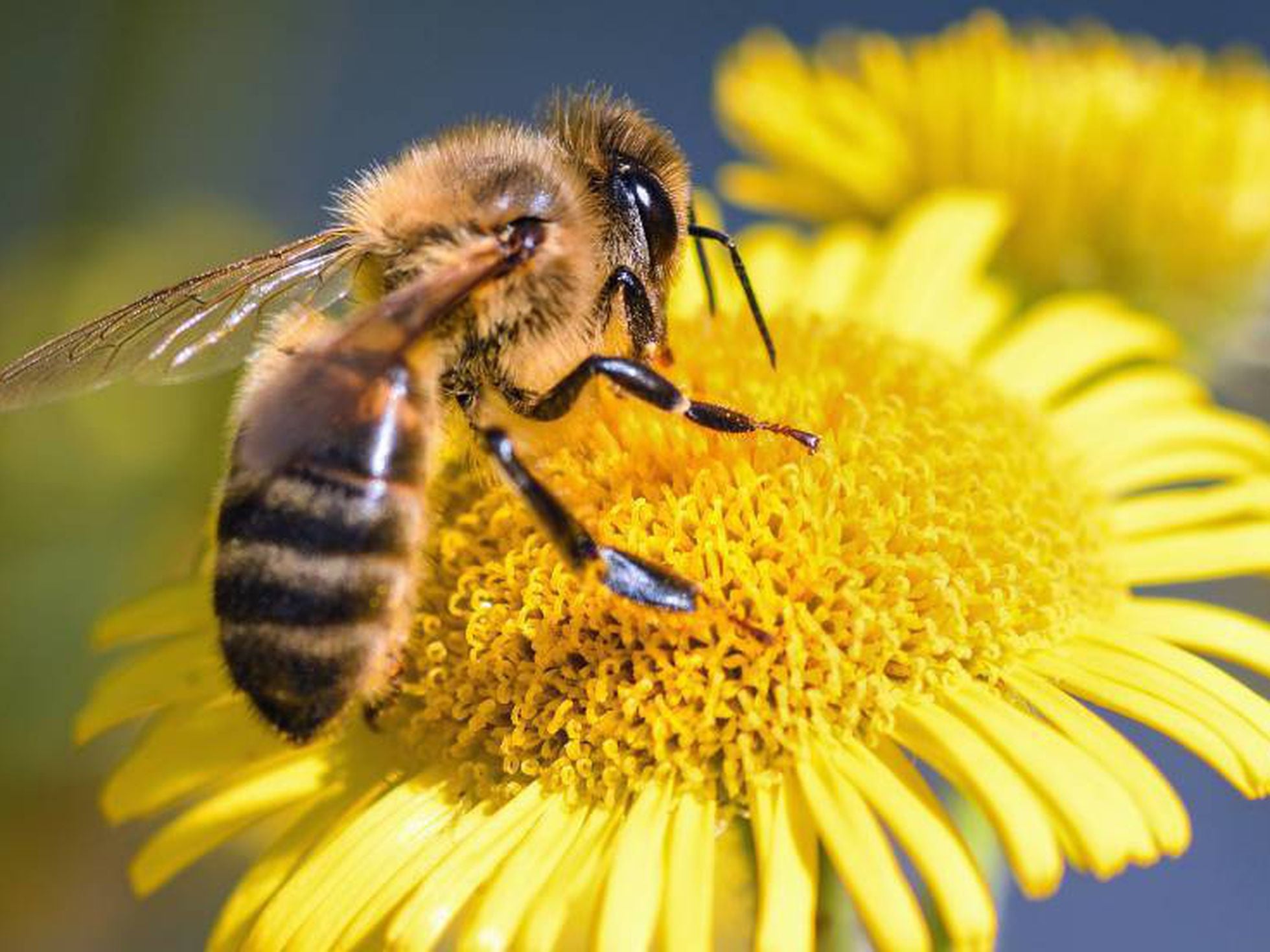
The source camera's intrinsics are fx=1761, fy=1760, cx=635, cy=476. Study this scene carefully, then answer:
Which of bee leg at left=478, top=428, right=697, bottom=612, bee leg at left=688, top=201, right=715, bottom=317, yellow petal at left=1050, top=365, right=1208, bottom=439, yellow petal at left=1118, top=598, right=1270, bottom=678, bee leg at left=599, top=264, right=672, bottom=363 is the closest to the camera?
bee leg at left=478, top=428, right=697, bottom=612

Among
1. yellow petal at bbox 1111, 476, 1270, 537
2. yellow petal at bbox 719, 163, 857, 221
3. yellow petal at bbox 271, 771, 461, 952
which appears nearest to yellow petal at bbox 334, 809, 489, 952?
yellow petal at bbox 271, 771, 461, 952

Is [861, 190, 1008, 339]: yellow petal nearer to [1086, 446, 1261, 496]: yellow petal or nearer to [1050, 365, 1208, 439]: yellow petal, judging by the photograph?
[1050, 365, 1208, 439]: yellow petal

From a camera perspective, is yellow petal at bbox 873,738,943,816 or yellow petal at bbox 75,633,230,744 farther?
yellow petal at bbox 75,633,230,744

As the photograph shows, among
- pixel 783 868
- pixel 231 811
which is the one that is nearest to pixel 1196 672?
pixel 783 868

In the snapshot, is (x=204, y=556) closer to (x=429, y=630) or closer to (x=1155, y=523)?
(x=429, y=630)

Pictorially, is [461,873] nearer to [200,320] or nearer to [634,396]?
[634,396]

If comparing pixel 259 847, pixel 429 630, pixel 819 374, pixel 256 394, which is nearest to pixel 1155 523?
pixel 819 374

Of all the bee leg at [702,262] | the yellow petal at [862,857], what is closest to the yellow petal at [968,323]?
the bee leg at [702,262]

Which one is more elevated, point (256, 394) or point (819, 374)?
point (256, 394)
